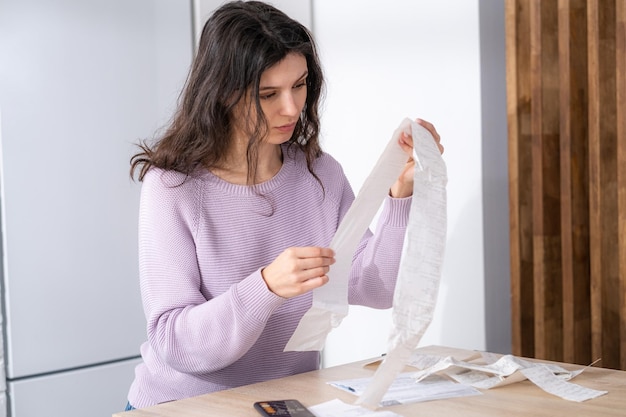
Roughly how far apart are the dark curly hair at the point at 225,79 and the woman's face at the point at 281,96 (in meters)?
0.02

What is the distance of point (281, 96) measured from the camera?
6.25 ft

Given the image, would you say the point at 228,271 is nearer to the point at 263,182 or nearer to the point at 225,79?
the point at 263,182

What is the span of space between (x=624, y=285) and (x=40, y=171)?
1.83m

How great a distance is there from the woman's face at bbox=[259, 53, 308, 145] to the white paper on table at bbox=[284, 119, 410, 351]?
0.27 meters

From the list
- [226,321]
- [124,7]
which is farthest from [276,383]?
[124,7]

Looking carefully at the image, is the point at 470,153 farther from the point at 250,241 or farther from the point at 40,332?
the point at 40,332

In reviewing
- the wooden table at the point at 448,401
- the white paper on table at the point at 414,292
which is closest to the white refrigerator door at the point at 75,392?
the wooden table at the point at 448,401

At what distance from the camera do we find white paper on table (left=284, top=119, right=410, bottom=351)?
5.60ft

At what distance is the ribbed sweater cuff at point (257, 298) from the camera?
1631 millimetres

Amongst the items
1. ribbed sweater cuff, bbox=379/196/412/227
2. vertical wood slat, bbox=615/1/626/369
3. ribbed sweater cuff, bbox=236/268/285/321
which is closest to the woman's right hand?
ribbed sweater cuff, bbox=236/268/285/321

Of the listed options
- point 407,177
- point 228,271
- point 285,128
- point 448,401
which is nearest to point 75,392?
point 228,271

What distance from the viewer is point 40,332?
2.76m

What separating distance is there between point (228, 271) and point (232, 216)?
13cm

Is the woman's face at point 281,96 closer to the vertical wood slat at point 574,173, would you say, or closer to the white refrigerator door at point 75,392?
the vertical wood slat at point 574,173
